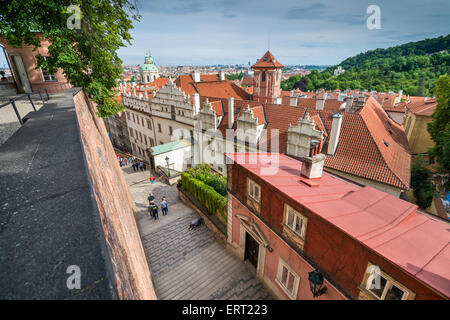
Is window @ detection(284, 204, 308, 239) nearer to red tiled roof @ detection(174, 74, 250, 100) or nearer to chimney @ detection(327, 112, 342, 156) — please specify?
chimney @ detection(327, 112, 342, 156)

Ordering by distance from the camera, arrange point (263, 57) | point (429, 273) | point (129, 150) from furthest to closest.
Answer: point (129, 150) → point (263, 57) → point (429, 273)

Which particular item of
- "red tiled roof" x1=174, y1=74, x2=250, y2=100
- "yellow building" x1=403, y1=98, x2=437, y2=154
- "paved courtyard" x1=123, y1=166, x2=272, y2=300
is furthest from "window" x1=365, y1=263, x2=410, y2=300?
"yellow building" x1=403, y1=98, x2=437, y2=154

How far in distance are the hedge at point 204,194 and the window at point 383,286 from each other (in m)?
8.35

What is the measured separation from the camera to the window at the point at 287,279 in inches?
316

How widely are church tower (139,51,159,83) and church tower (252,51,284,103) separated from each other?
151 feet

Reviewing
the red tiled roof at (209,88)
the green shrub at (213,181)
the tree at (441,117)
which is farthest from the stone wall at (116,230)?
the tree at (441,117)

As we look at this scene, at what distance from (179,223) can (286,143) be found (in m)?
10.2

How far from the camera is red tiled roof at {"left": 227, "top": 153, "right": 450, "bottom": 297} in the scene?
4414 mm

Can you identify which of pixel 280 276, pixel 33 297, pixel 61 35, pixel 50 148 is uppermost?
pixel 61 35

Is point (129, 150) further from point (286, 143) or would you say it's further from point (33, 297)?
point (33, 297)

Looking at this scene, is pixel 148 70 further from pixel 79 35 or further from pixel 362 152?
pixel 362 152

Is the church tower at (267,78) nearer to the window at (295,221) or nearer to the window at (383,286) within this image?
the window at (295,221)

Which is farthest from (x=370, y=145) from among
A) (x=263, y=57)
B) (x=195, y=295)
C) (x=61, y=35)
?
(x=263, y=57)

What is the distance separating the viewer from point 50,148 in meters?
3.88
